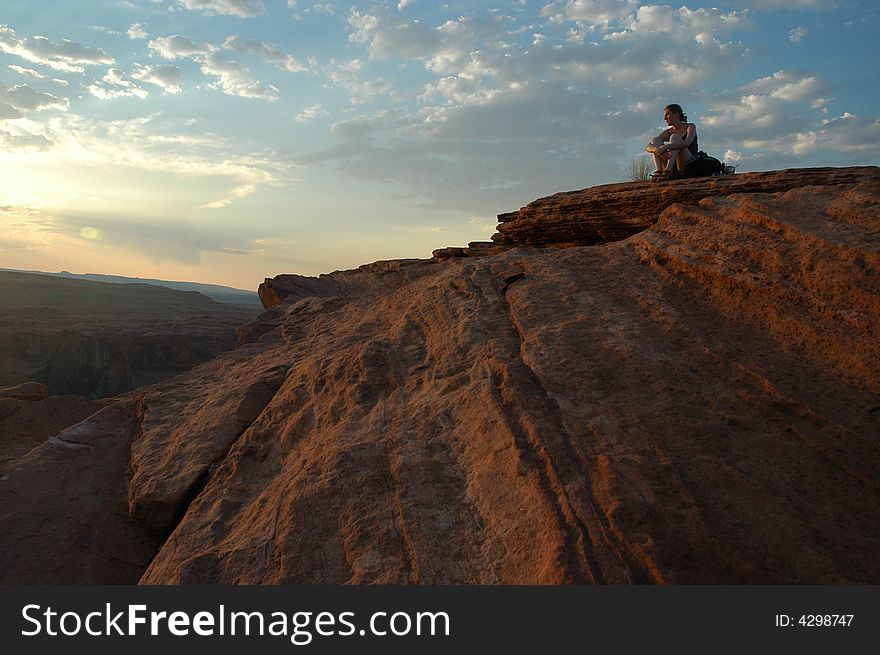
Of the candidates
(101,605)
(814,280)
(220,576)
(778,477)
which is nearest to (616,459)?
(778,477)

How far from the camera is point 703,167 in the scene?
6961mm

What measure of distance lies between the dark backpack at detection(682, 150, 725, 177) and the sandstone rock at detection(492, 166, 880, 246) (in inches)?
21.5

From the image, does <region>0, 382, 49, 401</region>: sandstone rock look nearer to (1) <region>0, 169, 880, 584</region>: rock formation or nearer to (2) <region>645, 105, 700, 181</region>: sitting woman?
(1) <region>0, 169, 880, 584</region>: rock formation

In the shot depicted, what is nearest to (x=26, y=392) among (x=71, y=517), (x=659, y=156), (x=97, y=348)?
(x=71, y=517)

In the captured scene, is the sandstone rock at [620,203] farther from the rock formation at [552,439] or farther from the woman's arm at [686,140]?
the woman's arm at [686,140]

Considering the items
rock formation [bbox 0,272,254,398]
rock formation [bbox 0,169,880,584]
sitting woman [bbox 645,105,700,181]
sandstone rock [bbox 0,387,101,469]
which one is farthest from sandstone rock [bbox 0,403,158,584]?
rock formation [bbox 0,272,254,398]

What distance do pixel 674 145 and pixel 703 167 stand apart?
0.43 meters

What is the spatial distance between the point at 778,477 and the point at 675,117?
5.16 metres

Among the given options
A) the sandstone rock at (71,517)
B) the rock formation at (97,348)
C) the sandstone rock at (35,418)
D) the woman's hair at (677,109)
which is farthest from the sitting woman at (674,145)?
the rock formation at (97,348)

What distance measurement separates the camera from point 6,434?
7199 mm

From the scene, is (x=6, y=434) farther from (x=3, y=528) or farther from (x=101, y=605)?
(x=101, y=605)

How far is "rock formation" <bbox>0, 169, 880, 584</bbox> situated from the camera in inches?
125

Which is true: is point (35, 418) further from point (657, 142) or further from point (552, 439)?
point (657, 142)

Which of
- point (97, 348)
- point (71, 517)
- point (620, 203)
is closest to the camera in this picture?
point (71, 517)
